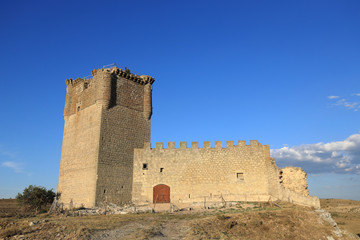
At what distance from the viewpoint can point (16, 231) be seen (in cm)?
1295

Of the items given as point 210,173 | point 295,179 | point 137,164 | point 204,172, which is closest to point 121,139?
point 137,164

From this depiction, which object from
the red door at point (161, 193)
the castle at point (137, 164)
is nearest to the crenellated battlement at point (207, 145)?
the castle at point (137, 164)

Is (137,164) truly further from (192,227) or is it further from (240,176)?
(192,227)

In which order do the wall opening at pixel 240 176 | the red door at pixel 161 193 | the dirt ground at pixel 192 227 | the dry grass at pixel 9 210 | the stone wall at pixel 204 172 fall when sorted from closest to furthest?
the dirt ground at pixel 192 227 < the dry grass at pixel 9 210 < the stone wall at pixel 204 172 < the wall opening at pixel 240 176 < the red door at pixel 161 193

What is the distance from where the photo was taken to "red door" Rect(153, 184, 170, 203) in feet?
75.6

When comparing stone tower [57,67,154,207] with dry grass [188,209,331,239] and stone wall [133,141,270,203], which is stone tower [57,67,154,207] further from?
dry grass [188,209,331,239]

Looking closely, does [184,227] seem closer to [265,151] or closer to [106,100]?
[265,151]

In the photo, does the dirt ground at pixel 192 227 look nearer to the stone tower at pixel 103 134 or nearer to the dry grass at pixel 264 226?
the dry grass at pixel 264 226

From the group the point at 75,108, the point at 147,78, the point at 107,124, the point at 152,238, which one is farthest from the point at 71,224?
the point at 147,78

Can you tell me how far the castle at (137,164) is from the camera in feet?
70.2

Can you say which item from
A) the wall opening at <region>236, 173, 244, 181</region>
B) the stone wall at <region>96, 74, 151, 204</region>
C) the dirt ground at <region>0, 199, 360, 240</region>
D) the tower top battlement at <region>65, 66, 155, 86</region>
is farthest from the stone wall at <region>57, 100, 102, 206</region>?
the wall opening at <region>236, 173, 244, 181</region>

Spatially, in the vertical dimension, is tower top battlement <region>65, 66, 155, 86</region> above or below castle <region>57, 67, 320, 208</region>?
above

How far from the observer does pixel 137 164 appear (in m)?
24.0

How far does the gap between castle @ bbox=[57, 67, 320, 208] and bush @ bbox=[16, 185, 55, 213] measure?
1.40m
